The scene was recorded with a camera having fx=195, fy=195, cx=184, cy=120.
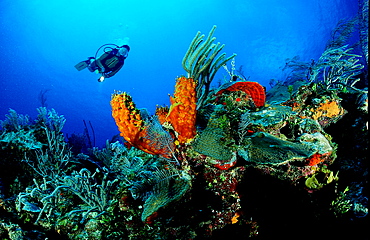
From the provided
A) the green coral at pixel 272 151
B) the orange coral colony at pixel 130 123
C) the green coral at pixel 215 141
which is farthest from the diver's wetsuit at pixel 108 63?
the green coral at pixel 272 151

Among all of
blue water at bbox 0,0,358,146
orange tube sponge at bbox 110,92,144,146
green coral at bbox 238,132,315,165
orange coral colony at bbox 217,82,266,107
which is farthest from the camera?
blue water at bbox 0,0,358,146

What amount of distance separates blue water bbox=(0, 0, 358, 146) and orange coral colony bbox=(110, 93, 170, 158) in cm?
4402

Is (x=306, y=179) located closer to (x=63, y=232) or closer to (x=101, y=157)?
(x=63, y=232)

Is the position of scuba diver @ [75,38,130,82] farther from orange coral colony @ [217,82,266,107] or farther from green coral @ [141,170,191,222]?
green coral @ [141,170,191,222]

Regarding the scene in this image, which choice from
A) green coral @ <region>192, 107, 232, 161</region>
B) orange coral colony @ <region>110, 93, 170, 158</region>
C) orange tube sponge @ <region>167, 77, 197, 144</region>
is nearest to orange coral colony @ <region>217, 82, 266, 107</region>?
green coral @ <region>192, 107, 232, 161</region>

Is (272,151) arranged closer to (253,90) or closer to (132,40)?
(253,90)

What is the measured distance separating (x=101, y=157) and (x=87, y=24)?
78.0 meters

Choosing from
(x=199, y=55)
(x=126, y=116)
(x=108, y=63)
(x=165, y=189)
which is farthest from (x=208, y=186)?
(x=108, y=63)

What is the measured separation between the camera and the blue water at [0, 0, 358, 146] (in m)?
50.8

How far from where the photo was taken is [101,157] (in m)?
5.54

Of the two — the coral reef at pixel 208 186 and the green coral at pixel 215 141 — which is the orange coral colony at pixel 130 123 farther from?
the green coral at pixel 215 141

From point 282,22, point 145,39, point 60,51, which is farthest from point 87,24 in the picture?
point 282,22

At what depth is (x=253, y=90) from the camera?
4621mm

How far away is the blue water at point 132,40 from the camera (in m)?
50.8
